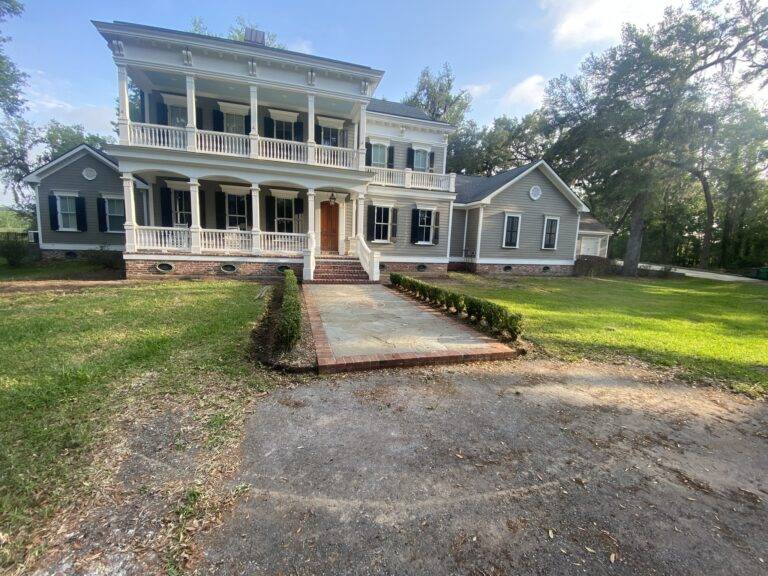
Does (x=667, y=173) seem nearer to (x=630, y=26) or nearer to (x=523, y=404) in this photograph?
(x=630, y=26)

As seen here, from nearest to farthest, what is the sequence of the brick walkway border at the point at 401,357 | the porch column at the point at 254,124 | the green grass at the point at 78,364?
the green grass at the point at 78,364 < the brick walkway border at the point at 401,357 < the porch column at the point at 254,124

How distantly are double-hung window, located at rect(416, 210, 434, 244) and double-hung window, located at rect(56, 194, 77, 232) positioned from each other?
15.7 meters

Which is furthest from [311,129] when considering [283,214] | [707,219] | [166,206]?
[707,219]

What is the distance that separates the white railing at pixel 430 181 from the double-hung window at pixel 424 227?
3.92 feet

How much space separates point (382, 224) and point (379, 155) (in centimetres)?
341

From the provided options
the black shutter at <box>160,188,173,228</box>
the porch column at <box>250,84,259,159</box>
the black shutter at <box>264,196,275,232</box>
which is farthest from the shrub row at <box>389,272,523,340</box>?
the black shutter at <box>160,188,173,228</box>

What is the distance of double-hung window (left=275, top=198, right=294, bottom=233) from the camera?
15.1 meters

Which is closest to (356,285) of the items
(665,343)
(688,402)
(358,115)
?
(358,115)

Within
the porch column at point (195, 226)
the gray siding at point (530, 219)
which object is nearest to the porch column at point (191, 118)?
the porch column at point (195, 226)

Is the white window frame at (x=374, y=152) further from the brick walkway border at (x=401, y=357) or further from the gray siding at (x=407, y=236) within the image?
the brick walkway border at (x=401, y=357)

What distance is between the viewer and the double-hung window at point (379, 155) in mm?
16547

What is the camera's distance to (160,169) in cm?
1188

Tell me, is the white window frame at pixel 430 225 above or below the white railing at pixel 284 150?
below

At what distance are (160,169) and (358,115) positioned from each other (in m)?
7.62
